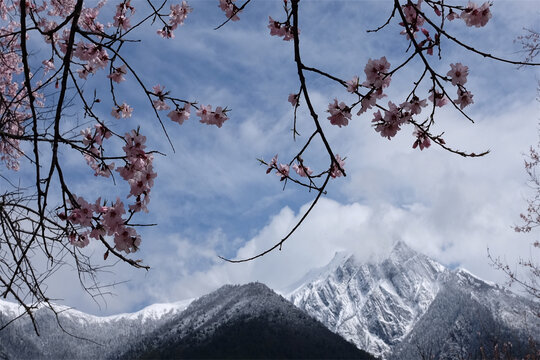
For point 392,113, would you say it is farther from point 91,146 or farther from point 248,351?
point 248,351

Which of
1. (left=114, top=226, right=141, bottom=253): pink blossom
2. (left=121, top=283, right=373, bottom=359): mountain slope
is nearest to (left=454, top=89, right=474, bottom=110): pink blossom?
(left=114, top=226, right=141, bottom=253): pink blossom

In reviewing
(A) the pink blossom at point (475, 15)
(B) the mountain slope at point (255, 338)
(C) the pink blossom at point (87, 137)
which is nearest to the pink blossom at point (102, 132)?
(C) the pink blossom at point (87, 137)

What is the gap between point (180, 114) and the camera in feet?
11.7

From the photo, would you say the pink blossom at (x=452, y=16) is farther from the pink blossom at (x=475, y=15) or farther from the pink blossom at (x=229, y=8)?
the pink blossom at (x=229, y=8)

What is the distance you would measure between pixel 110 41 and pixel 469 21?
2.46 metres

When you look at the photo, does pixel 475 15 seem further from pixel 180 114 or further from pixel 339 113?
pixel 180 114

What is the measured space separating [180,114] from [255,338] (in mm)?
142674

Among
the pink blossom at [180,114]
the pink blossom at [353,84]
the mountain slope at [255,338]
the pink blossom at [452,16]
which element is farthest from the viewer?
the mountain slope at [255,338]

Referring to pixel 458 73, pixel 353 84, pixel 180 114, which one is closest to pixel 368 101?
pixel 353 84

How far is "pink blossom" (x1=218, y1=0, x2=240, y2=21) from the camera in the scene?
133 inches

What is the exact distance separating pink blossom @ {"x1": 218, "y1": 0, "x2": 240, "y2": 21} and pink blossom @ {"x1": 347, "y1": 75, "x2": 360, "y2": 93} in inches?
48.9

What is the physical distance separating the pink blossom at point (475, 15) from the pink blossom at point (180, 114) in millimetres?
2145

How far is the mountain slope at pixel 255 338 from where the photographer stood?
427 ft

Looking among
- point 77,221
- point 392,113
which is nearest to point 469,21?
point 392,113
